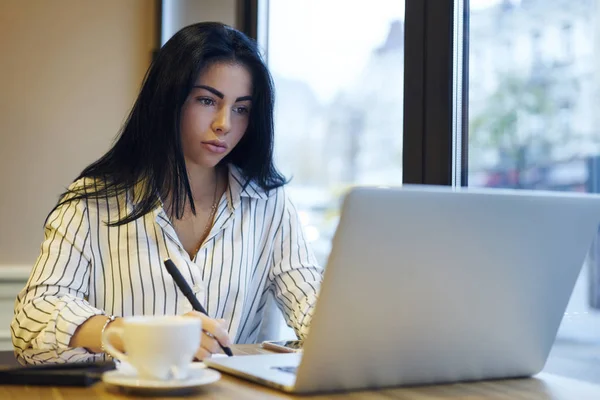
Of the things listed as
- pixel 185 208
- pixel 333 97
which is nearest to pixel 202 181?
pixel 185 208

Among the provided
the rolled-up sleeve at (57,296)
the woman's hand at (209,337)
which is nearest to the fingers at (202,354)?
the woman's hand at (209,337)

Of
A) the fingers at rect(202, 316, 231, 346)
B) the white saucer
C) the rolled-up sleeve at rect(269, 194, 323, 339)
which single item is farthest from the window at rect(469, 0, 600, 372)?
the white saucer

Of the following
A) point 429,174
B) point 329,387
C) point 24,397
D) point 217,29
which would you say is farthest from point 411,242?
point 217,29

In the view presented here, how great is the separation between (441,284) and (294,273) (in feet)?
2.66

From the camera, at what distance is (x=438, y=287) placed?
0.85 m

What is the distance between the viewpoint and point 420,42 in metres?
1.65

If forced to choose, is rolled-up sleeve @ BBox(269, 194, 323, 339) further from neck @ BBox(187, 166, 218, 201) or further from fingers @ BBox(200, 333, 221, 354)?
fingers @ BBox(200, 333, 221, 354)

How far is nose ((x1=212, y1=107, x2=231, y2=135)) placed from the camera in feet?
5.08

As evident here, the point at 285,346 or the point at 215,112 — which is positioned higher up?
the point at 215,112

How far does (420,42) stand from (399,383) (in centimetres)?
90

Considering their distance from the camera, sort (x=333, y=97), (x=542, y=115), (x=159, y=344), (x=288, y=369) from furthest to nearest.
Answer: (x=333, y=97), (x=542, y=115), (x=288, y=369), (x=159, y=344)

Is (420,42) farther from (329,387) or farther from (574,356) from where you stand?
(329,387)

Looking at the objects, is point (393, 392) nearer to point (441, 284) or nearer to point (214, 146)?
point (441, 284)

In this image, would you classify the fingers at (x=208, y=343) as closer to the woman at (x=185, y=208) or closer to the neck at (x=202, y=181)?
the woman at (x=185, y=208)
